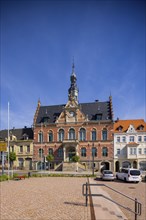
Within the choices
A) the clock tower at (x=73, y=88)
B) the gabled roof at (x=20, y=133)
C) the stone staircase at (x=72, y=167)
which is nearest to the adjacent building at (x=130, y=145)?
the stone staircase at (x=72, y=167)

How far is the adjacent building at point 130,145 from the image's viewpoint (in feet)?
148

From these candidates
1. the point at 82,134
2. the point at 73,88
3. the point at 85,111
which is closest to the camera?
the point at 82,134

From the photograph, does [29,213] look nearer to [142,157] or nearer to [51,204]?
[51,204]

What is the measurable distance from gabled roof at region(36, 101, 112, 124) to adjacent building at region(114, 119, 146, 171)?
496 centimetres

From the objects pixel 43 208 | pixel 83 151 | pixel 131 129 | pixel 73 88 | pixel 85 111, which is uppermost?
pixel 73 88

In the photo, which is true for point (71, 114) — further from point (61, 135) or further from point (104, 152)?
point (104, 152)

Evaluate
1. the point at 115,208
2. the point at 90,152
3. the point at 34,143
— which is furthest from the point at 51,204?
the point at 34,143

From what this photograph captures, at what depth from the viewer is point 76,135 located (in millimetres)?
47688

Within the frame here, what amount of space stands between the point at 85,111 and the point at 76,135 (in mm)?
6684

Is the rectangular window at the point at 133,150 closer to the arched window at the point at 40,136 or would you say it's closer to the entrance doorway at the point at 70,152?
the entrance doorway at the point at 70,152

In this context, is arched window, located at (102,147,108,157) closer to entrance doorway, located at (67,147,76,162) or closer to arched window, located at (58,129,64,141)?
entrance doorway, located at (67,147,76,162)

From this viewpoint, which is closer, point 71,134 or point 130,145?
point 130,145

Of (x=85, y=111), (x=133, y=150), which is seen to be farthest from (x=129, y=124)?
(x=85, y=111)

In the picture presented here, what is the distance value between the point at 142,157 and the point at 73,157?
51.0ft
